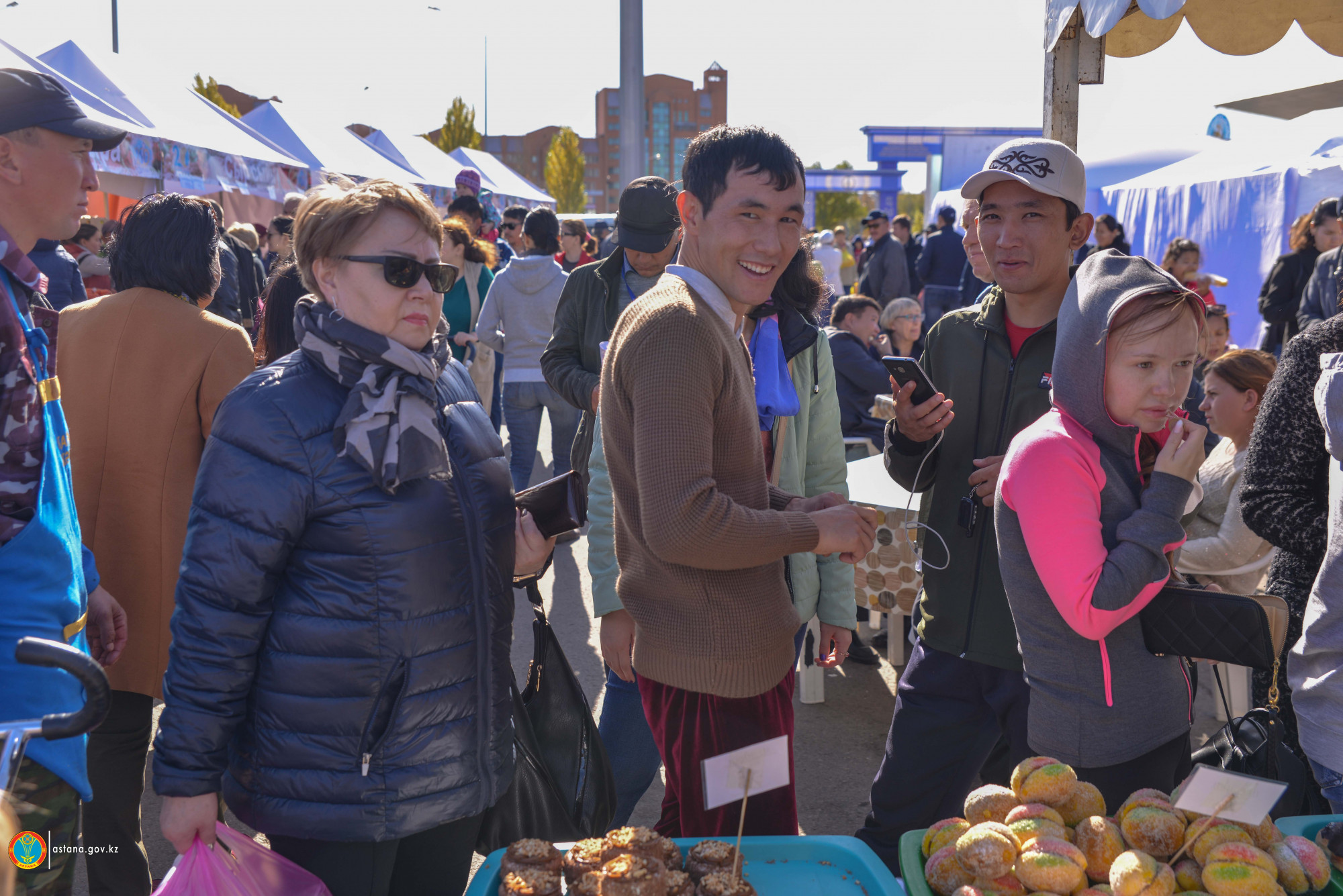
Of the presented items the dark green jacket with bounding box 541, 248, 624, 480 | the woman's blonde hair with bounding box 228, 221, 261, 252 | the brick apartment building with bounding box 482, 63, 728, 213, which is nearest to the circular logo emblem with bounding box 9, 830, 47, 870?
the dark green jacket with bounding box 541, 248, 624, 480

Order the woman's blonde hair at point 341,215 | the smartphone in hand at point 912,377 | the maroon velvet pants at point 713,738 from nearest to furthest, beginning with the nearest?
the woman's blonde hair at point 341,215
the maroon velvet pants at point 713,738
the smartphone in hand at point 912,377

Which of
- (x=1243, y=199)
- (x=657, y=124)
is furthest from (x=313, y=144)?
(x=657, y=124)

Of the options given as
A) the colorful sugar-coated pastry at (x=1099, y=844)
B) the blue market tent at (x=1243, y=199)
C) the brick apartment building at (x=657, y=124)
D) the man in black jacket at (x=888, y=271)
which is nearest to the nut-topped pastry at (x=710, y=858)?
the colorful sugar-coated pastry at (x=1099, y=844)

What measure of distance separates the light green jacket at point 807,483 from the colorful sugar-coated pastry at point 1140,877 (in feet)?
3.33

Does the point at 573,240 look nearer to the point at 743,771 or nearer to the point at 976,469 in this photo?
the point at 976,469

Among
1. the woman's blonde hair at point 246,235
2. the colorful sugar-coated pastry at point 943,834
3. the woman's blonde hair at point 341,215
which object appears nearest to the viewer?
the colorful sugar-coated pastry at point 943,834

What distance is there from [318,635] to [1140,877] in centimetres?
132

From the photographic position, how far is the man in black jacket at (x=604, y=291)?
141 inches

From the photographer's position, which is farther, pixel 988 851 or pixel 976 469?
pixel 976 469

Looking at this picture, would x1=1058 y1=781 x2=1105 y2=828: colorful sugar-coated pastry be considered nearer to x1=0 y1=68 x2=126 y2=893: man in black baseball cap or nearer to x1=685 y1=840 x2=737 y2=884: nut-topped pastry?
x1=685 y1=840 x2=737 y2=884: nut-topped pastry

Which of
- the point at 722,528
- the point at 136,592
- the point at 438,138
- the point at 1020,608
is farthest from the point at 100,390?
the point at 438,138

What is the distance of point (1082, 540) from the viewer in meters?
1.77

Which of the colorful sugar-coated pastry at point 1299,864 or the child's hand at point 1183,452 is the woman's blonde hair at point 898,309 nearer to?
the child's hand at point 1183,452

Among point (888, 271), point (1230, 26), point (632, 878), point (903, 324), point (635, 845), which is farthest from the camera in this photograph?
point (888, 271)
